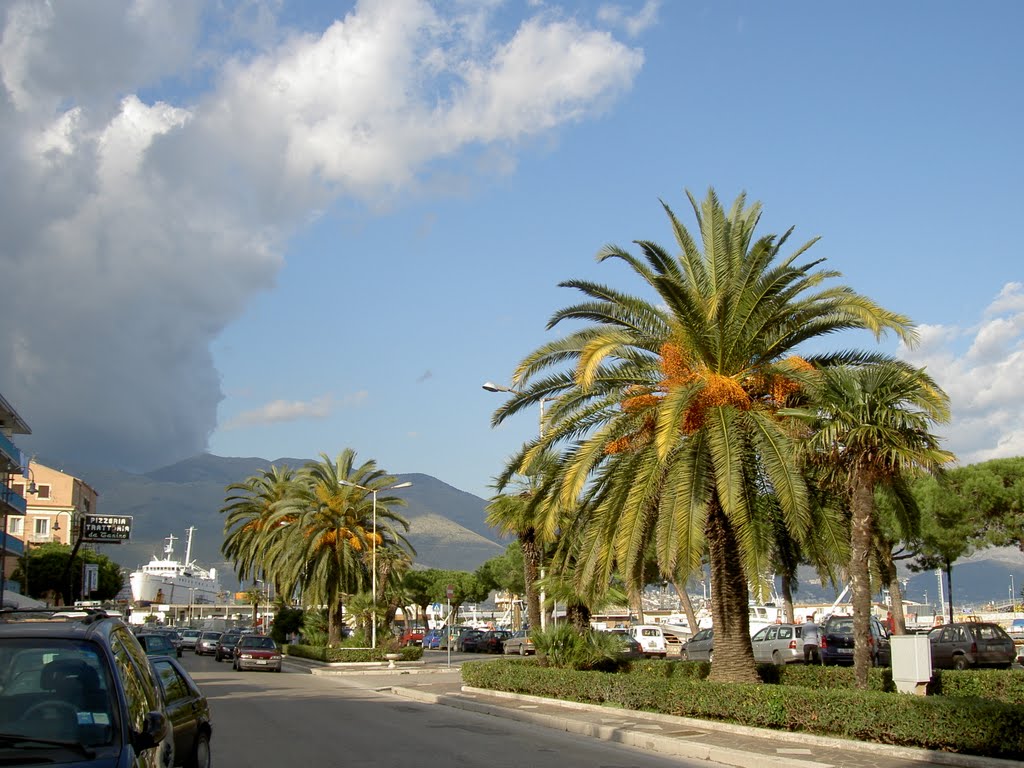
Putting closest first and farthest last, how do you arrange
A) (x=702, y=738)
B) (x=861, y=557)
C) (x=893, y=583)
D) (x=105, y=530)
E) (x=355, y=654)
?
(x=702, y=738) < (x=861, y=557) < (x=893, y=583) < (x=355, y=654) < (x=105, y=530)

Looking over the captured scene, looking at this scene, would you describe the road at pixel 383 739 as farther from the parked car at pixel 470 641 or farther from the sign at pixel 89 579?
the sign at pixel 89 579

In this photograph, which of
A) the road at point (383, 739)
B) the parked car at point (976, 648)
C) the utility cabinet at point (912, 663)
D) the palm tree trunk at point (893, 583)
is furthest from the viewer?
the palm tree trunk at point (893, 583)

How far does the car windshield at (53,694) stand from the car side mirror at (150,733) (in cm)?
16

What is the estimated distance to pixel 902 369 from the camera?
53.8ft

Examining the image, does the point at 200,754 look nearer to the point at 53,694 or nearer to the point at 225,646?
the point at 53,694

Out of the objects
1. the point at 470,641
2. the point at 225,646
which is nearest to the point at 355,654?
the point at 225,646

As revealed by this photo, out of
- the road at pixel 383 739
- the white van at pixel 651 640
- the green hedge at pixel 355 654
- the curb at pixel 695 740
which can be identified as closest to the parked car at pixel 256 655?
the green hedge at pixel 355 654

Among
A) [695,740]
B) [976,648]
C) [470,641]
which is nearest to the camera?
[695,740]

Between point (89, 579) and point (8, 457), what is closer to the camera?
point (8, 457)

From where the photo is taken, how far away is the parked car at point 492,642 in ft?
190

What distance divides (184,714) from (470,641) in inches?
2098

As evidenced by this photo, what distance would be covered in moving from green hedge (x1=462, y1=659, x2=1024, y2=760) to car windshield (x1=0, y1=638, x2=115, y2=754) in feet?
34.9

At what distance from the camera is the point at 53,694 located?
5582 mm

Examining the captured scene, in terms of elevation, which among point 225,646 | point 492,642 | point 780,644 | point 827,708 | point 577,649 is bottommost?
point 492,642
